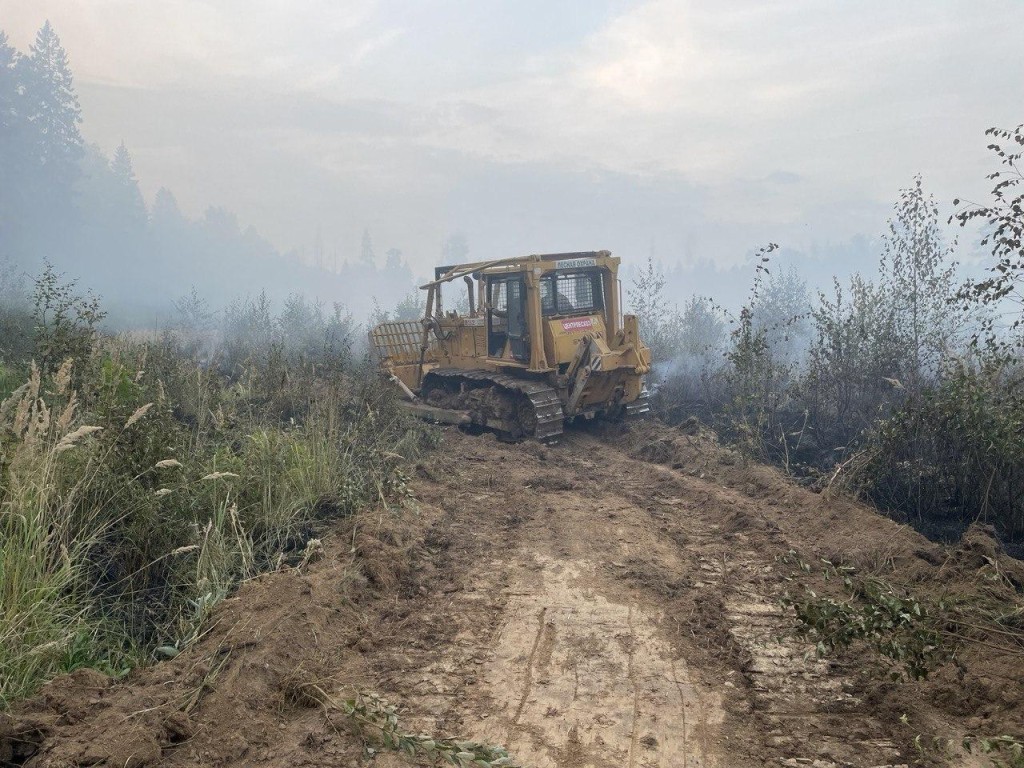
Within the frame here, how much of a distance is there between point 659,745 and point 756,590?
232 centimetres

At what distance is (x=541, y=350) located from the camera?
11750 mm

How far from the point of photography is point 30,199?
45281 mm

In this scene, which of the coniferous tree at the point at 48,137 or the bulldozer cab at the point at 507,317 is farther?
the coniferous tree at the point at 48,137

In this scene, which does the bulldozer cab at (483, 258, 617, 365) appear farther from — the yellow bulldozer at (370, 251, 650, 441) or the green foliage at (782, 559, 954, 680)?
the green foliage at (782, 559, 954, 680)

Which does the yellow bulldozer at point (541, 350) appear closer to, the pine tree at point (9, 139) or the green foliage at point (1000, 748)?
the green foliage at point (1000, 748)

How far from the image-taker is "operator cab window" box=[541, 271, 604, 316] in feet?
40.0

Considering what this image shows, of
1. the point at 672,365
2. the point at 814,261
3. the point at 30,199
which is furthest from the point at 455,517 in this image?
the point at 814,261

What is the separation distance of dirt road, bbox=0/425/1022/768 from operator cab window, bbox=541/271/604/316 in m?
5.76

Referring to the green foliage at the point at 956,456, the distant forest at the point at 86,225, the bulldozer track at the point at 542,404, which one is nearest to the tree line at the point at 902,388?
the green foliage at the point at 956,456

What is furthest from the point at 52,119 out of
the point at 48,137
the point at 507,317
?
the point at 507,317

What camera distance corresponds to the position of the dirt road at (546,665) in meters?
3.28

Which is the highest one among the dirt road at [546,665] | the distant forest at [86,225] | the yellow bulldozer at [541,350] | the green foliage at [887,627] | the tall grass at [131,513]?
the distant forest at [86,225]

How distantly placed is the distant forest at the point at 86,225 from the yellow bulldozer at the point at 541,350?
17594mm

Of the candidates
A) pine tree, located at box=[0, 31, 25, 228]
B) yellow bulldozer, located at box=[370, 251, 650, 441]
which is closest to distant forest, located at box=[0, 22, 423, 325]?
pine tree, located at box=[0, 31, 25, 228]
